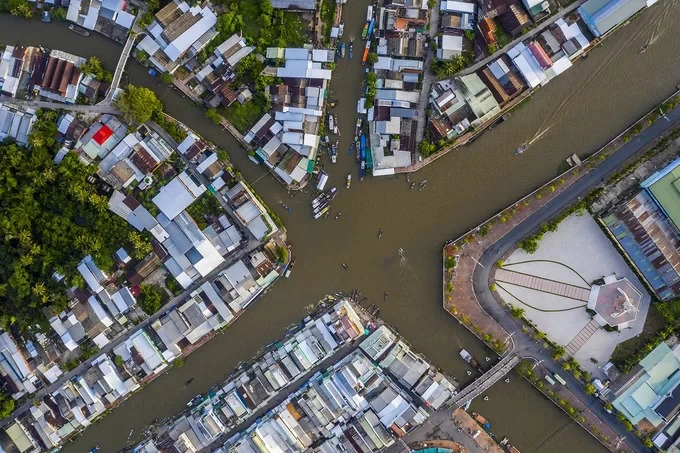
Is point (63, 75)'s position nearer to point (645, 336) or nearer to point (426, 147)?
point (426, 147)

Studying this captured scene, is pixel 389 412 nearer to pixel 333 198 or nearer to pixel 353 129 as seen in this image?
pixel 333 198

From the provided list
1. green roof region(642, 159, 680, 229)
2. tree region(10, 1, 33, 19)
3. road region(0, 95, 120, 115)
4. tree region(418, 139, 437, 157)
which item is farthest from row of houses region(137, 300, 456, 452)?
tree region(10, 1, 33, 19)

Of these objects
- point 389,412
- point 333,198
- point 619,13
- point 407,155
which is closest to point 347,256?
point 333,198

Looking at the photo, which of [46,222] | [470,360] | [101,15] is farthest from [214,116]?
[470,360]

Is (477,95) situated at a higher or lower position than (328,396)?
higher

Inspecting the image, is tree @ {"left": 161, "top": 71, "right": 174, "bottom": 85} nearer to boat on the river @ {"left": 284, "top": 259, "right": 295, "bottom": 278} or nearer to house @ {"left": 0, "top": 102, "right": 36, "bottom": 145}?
house @ {"left": 0, "top": 102, "right": 36, "bottom": 145}

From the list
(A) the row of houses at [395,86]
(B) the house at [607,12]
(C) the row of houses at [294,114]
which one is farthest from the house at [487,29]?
(C) the row of houses at [294,114]

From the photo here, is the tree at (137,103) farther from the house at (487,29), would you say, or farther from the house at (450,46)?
the house at (487,29)
